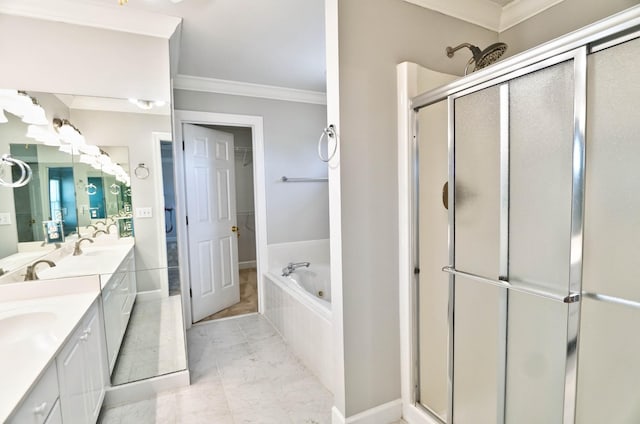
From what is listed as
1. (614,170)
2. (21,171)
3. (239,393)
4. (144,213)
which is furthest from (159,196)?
(614,170)

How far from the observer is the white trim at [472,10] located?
5.95 ft

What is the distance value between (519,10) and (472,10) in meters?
0.33

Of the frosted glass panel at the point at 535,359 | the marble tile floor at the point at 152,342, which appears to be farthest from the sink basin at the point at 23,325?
the frosted glass panel at the point at 535,359

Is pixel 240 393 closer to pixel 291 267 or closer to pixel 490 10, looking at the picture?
pixel 291 267

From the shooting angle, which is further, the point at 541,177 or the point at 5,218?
the point at 5,218

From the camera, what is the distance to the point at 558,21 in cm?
186

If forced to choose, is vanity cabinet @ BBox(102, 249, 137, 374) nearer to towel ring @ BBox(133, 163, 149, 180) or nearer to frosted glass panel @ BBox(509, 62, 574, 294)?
towel ring @ BBox(133, 163, 149, 180)

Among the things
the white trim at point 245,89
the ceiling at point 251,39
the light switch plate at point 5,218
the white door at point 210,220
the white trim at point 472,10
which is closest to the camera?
the light switch plate at point 5,218

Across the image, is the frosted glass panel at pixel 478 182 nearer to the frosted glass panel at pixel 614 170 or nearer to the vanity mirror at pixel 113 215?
the frosted glass panel at pixel 614 170

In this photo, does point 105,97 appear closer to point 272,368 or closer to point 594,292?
point 272,368

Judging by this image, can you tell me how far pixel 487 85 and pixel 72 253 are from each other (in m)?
2.49

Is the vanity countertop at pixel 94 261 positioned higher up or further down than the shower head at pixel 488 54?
further down

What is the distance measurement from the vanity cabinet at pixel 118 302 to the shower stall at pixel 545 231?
6.29 feet

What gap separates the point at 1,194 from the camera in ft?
5.55
